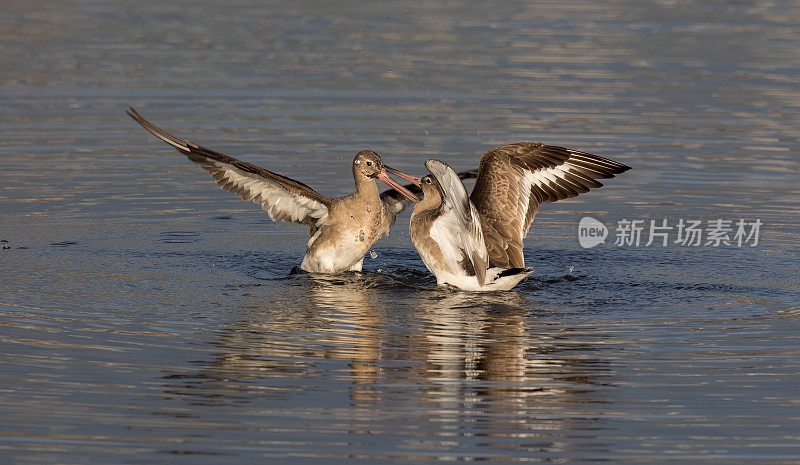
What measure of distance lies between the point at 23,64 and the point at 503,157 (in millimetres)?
12846

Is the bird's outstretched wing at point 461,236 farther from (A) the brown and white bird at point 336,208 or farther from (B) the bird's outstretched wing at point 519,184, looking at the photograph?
(A) the brown and white bird at point 336,208

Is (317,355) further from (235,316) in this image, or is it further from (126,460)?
(126,460)

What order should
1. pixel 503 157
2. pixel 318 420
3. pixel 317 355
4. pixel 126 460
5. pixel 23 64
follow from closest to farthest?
pixel 126 460 → pixel 318 420 → pixel 317 355 → pixel 503 157 → pixel 23 64

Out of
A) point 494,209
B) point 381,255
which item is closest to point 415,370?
point 494,209

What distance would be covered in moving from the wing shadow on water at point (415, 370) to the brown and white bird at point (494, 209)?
31 cm

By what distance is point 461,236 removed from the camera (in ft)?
40.3

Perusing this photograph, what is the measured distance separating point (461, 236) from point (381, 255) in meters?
2.43

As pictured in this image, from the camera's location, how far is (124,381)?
9.51 metres

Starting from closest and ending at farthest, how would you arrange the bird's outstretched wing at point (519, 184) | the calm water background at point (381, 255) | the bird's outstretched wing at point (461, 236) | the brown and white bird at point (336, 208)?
1. the calm water background at point (381, 255)
2. the bird's outstretched wing at point (461, 236)
3. the bird's outstretched wing at point (519, 184)
4. the brown and white bird at point (336, 208)

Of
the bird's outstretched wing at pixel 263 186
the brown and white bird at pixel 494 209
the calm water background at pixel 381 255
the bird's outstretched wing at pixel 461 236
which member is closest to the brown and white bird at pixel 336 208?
the bird's outstretched wing at pixel 263 186

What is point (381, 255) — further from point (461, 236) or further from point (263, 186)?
point (461, 236)

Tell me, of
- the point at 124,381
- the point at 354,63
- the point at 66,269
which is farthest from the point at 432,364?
the point at 354,63

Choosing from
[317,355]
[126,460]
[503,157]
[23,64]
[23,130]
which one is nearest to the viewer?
[126,460]

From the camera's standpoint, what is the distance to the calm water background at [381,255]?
8.72 m
